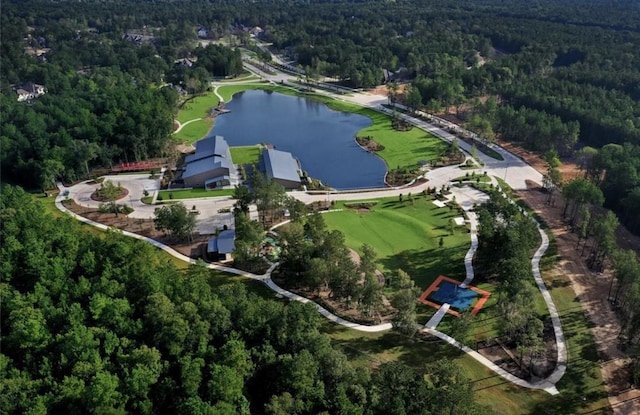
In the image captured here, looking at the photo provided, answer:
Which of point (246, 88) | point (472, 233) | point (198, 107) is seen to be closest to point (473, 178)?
point (472, 233)

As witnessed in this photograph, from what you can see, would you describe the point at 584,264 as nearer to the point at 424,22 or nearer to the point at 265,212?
the point at 265,212

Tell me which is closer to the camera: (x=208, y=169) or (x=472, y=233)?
(x=472, y=233)

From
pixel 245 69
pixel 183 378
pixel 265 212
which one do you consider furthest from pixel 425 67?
pixel 183 378

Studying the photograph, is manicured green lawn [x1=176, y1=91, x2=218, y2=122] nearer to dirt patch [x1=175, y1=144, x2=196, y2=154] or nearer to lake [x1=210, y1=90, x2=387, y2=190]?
lake [x1=210, y1=90, x2=387, y2=190]

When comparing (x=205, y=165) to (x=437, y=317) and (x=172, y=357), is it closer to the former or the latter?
(x=437, y=317)

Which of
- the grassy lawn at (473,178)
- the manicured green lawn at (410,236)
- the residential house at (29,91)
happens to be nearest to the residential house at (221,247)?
the manicured green lawn at (410,236)

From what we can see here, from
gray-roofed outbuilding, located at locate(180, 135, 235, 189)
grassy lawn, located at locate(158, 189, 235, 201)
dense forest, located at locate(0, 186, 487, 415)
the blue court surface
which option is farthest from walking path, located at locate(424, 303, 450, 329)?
gray-roofed outbuilding, located at locate(180, 135, 235, 189)

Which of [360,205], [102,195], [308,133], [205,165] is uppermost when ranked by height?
[205,165]
